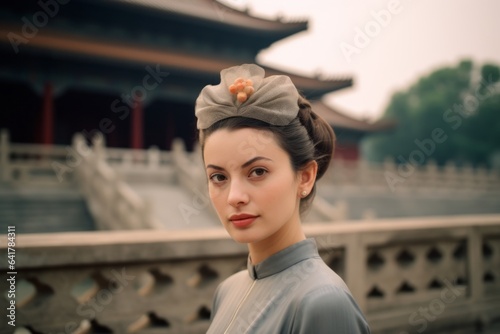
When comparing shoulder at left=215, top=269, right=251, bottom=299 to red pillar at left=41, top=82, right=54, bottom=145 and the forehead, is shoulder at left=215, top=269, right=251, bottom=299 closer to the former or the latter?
the forehead

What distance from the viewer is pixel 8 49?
40.1 ft

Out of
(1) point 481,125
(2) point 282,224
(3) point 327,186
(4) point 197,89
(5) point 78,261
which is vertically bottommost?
(1) point 481,125

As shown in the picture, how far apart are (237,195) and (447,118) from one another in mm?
41205

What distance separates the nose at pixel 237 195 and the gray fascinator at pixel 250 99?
0.18m

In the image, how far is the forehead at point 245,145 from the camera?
1198 millimetres

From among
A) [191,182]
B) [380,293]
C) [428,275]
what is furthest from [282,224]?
[191,182]

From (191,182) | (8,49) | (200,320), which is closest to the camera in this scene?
(200,320)

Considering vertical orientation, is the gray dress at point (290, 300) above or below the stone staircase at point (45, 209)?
above

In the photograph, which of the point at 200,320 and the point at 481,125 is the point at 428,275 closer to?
the point at 200,320

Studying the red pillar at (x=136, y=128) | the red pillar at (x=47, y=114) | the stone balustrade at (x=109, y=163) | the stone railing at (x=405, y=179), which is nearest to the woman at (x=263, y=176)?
the stone balustrade at (x=109, y=163)

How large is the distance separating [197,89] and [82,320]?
46.7 feet

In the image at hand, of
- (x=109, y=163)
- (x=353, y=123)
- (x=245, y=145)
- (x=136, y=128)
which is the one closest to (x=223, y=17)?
(x=136, y=128)

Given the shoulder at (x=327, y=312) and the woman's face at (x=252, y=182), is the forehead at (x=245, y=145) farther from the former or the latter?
the shoulder at (x=327, y=312)

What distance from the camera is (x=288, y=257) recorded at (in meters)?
1.27
